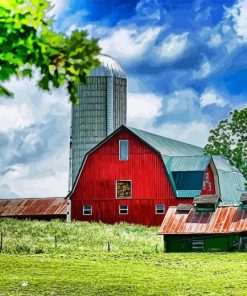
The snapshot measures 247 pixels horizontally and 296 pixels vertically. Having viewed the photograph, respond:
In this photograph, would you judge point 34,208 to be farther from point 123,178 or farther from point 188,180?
point 188,180

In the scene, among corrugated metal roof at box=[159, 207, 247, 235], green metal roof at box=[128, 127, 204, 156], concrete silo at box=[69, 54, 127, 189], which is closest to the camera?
corrugated metal roof at box=[159, 207, 247, 235]

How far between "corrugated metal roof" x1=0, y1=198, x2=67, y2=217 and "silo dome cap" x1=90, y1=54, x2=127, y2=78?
16.0 m

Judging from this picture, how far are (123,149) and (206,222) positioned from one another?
80.5 feet

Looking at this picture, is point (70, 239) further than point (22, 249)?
Yes

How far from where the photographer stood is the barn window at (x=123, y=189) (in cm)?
6152

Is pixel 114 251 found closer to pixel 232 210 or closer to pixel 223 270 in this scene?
pixel 232 210

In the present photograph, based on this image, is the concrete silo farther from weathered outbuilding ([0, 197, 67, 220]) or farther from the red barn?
the red barn

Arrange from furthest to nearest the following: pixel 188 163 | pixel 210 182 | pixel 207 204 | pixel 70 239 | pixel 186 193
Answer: pixel 210 182
pixel 188 163
pixel 186 193
pixel 70 239
pixel 207 204

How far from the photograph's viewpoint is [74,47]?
9.16 metres

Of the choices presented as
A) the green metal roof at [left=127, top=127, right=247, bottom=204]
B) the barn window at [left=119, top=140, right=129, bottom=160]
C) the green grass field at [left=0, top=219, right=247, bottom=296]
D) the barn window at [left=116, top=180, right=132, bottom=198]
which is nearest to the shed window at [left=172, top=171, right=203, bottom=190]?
the green metal roof at [left=127, top=127, right=247, bottom=204]

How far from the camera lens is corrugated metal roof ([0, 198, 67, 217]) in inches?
2709

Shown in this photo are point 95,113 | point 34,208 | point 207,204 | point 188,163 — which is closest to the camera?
point 207,204

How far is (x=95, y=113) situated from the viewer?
79875mm

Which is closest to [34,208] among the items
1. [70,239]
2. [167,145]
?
[167,145]
